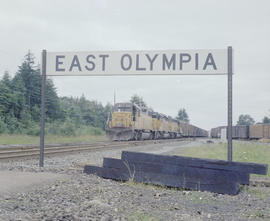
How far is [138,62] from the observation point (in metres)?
8.24

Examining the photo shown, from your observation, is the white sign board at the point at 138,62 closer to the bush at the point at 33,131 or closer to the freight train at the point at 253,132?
the bush at the point at 33,131

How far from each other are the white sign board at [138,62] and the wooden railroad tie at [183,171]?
249 cm

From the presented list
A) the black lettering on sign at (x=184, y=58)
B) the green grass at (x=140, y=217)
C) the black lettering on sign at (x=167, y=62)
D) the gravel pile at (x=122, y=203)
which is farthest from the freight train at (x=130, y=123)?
the green grass at (x=140, y=217)

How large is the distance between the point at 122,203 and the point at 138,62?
4.42 meters

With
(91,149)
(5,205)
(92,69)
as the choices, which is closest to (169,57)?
(92,69)

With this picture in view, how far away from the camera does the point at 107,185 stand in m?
5.83

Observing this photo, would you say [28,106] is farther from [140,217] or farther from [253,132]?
[140,217]

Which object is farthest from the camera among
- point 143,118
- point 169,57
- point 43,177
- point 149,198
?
point 143,118

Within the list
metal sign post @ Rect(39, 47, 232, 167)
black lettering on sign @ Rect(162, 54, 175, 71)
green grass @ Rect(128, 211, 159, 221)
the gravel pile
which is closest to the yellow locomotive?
metal sign post @ Rect(39, 47, 232, 167)

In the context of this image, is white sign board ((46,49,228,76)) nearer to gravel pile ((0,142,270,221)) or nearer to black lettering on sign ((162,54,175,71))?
black lettering on sign ((162,54,175,71))

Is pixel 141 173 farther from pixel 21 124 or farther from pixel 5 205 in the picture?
pixel 21 124

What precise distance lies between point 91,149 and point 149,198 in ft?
35.0

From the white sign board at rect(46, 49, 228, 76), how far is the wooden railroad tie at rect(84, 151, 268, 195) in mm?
2494

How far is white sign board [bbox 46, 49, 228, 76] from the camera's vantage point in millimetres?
7949
